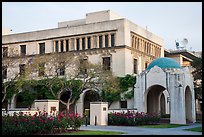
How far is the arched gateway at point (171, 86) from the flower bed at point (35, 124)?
48.6 feet

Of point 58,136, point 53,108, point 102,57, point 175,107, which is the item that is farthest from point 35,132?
point 102,57

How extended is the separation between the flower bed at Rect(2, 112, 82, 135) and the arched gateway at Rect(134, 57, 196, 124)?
14.8 m

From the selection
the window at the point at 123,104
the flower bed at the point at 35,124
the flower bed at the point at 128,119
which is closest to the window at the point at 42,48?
the window at the point at 123,104

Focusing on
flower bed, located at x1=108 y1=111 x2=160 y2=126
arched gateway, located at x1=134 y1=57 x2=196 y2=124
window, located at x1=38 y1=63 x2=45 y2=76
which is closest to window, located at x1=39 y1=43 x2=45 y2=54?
window, located at x1=38 y1=63 x2=45 y2=76

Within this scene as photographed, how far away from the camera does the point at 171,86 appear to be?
35281 mm

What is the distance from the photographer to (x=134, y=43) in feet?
155

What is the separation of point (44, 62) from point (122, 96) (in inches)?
423

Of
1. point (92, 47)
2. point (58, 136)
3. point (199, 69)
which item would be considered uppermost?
point (92, 47)

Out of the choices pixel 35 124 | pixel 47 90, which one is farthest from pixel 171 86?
pixel 35 124

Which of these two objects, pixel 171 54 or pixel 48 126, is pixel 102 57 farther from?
pixel 48 126

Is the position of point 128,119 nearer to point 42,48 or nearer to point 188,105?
point 188,105

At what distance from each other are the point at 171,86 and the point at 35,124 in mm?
18948

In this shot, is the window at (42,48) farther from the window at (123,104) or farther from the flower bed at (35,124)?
the flower bed at (35,124)

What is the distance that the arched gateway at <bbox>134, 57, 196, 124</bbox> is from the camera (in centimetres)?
3444
